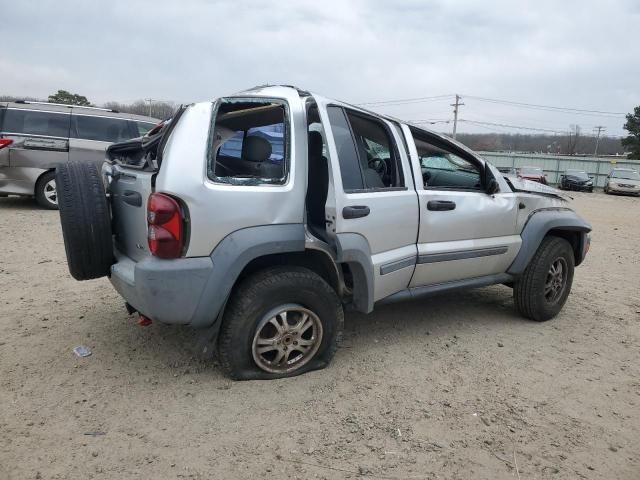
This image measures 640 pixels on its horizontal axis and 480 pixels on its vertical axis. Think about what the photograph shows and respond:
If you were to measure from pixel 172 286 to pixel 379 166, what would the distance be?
183cm

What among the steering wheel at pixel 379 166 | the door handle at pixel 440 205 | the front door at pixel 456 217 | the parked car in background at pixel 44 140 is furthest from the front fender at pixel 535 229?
the parked car in background at pixel 44 140

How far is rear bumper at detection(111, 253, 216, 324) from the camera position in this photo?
8.68ft

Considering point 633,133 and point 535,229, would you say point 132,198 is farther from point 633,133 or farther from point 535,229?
point 633,133

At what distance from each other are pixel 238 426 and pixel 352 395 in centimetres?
74

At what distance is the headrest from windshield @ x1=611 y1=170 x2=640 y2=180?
2947 cm

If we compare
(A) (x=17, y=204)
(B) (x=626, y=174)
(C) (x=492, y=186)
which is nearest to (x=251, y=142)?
(C) (x=492, y=186)

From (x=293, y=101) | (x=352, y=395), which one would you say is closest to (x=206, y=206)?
(x=293, y=101)

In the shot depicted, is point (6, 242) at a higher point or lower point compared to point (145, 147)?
lower

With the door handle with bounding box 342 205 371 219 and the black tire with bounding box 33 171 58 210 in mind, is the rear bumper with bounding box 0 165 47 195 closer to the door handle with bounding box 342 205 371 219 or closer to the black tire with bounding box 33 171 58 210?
the black tire with bounding box 33 171 58 210

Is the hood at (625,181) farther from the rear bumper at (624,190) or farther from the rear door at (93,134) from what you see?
the rear door at (93,134)

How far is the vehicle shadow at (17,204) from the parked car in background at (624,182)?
28.3 meters

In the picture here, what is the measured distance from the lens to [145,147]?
3.44m

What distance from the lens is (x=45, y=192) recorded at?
8969mm

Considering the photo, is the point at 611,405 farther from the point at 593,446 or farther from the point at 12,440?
the point at 12,440
